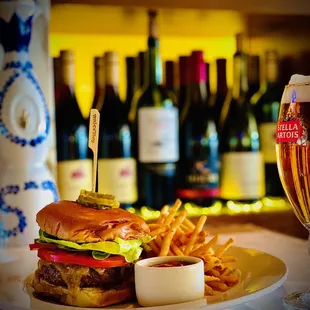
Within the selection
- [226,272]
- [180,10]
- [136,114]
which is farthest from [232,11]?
[226,272]

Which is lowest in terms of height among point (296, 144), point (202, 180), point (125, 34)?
point (202, 180)

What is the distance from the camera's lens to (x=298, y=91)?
0.77m

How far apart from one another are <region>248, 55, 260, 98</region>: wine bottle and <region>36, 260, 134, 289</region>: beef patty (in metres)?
1.15

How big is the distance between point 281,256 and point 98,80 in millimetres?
780

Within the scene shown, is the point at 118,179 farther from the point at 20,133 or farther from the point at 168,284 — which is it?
the point at 168,284

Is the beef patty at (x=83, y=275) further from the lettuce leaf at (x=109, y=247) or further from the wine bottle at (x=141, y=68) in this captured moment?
the wine bottle at (x=141, y=68)

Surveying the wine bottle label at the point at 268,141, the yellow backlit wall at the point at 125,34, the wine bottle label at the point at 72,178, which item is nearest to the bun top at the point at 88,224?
the wine bottle label at the point at 72,178

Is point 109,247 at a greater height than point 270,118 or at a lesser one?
lesser

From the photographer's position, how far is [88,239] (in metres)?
0.73

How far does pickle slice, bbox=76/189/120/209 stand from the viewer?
2.58ft

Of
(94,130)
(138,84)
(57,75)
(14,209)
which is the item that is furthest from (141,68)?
(94,130)

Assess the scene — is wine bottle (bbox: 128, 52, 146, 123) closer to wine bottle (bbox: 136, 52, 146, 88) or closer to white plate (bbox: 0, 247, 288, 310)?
wine bottle (bbox: 136, 52, 146, 88)

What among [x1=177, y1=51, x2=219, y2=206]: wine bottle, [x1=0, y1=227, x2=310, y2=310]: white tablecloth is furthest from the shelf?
[x1=0, y1=227, x2=310, y2=310]: white tablecloth

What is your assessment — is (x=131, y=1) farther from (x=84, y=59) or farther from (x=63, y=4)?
(x=84, y=59)
